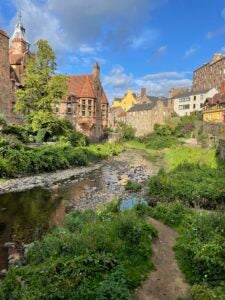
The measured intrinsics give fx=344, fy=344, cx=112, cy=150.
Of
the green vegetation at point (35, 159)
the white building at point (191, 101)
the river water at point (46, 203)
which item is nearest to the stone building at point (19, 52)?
the green vegetation at point (35, 159)

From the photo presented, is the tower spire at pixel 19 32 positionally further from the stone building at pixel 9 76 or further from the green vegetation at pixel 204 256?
the green vegetation at pixel 204 256

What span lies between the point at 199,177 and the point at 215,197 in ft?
10.7

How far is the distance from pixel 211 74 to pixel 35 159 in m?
73.0

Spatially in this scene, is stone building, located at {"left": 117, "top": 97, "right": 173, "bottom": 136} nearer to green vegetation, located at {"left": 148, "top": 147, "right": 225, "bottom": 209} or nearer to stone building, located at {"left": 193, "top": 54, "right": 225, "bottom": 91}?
stone building, located at {"left": 193, "top": 54, "right": 225, "bottom": 91}

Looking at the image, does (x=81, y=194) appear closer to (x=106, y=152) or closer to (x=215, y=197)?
(x=215, y=197)

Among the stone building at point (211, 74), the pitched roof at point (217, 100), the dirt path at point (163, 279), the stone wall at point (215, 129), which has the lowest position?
the dirt path at point (163, 279)

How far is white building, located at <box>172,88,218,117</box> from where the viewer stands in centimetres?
7911

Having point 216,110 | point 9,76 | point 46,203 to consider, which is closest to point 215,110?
point 216,110

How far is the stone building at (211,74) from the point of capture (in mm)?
86312

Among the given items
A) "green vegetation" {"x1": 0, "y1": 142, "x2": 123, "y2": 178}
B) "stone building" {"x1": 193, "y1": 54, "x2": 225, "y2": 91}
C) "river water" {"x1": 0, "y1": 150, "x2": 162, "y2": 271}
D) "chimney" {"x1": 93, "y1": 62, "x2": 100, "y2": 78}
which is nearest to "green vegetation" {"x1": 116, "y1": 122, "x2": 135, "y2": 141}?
"chimney" {"x1": 93, "y1": 62, "x2": 100, "y2": 78}

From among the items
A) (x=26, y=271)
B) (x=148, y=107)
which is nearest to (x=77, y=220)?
(x=26, y=271)

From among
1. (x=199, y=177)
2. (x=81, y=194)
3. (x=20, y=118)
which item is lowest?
(x=81, y=194)

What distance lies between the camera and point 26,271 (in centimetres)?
976

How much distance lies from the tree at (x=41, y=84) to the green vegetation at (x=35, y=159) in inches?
232
